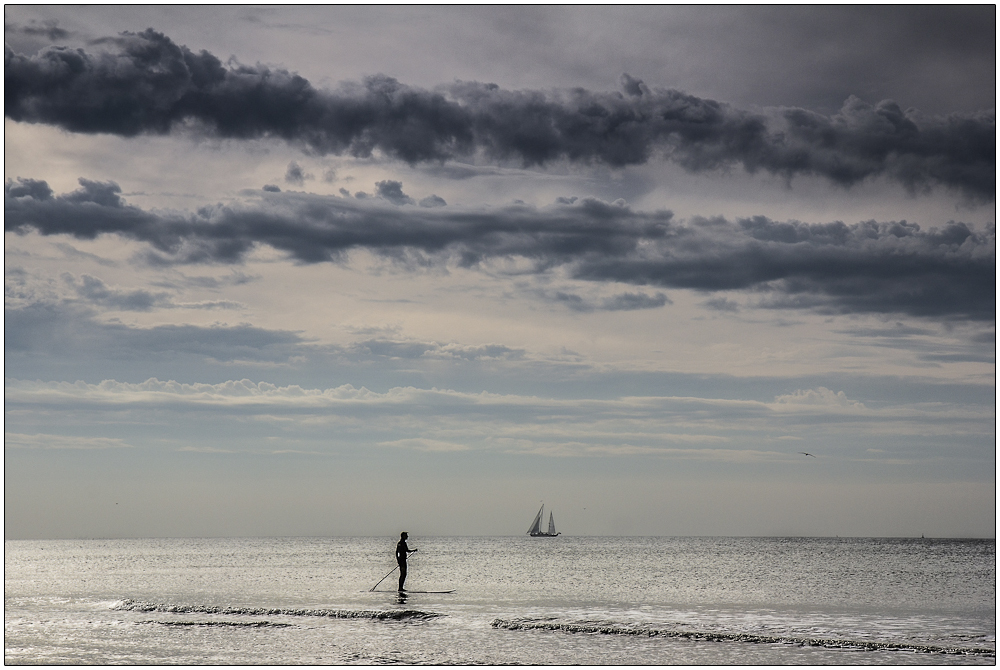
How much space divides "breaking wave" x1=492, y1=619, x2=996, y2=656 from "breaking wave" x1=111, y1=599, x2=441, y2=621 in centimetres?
320

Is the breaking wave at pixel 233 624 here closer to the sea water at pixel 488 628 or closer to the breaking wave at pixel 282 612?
the sea water at pixel 488 628

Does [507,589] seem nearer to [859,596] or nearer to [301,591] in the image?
[301,591]

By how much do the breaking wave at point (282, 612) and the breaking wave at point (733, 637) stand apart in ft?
10.5

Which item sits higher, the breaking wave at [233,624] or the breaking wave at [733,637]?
the breaking wave at [233,624]

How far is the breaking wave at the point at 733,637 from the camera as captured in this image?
2188 cm

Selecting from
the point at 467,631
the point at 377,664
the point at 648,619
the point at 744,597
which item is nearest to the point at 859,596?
the point at 744,597

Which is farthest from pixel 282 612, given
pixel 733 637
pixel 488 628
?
pixel 733 637

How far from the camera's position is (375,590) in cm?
3972

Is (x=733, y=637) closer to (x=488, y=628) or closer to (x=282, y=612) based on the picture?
(x=488, y=628)

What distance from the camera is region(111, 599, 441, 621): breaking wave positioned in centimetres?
2795

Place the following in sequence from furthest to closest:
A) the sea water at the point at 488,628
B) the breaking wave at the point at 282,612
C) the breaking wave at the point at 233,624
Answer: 1. the breaking wave at the point at 282,612
2. the breaking wave at the point at 233,624
3. the sea water at the point at 488,628

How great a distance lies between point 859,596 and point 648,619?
70.6 feet

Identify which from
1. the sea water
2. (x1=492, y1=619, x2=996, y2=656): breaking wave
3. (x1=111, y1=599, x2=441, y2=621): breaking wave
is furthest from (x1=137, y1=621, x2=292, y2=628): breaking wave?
(x1=492, y1=619, x2=996, y2=656): breaking wave

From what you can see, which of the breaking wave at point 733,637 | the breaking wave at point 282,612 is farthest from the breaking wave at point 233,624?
the breaking wave at point 733,637
